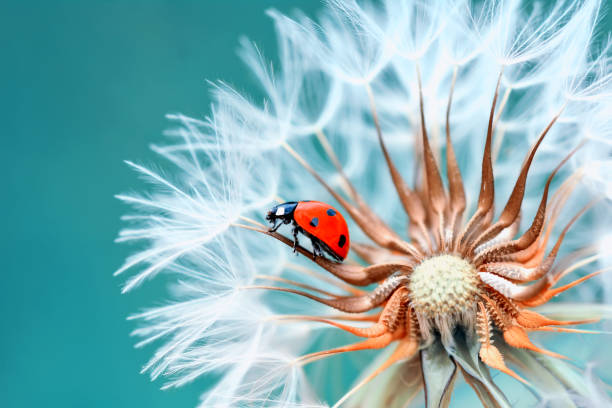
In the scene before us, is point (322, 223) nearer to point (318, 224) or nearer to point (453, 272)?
point (318, 224)

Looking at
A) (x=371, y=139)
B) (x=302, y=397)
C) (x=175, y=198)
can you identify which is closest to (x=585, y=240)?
(x=371, y=139)

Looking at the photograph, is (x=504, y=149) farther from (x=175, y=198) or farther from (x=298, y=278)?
(x=175, y=198)

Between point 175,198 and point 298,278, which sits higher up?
point 175,198

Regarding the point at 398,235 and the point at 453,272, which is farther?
the point at 398,235

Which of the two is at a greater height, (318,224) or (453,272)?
(318,224)

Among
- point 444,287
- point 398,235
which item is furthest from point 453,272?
point 398,235

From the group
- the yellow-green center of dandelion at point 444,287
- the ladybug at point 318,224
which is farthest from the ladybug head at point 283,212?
the yellow-green center of dandelion at point 444,287
